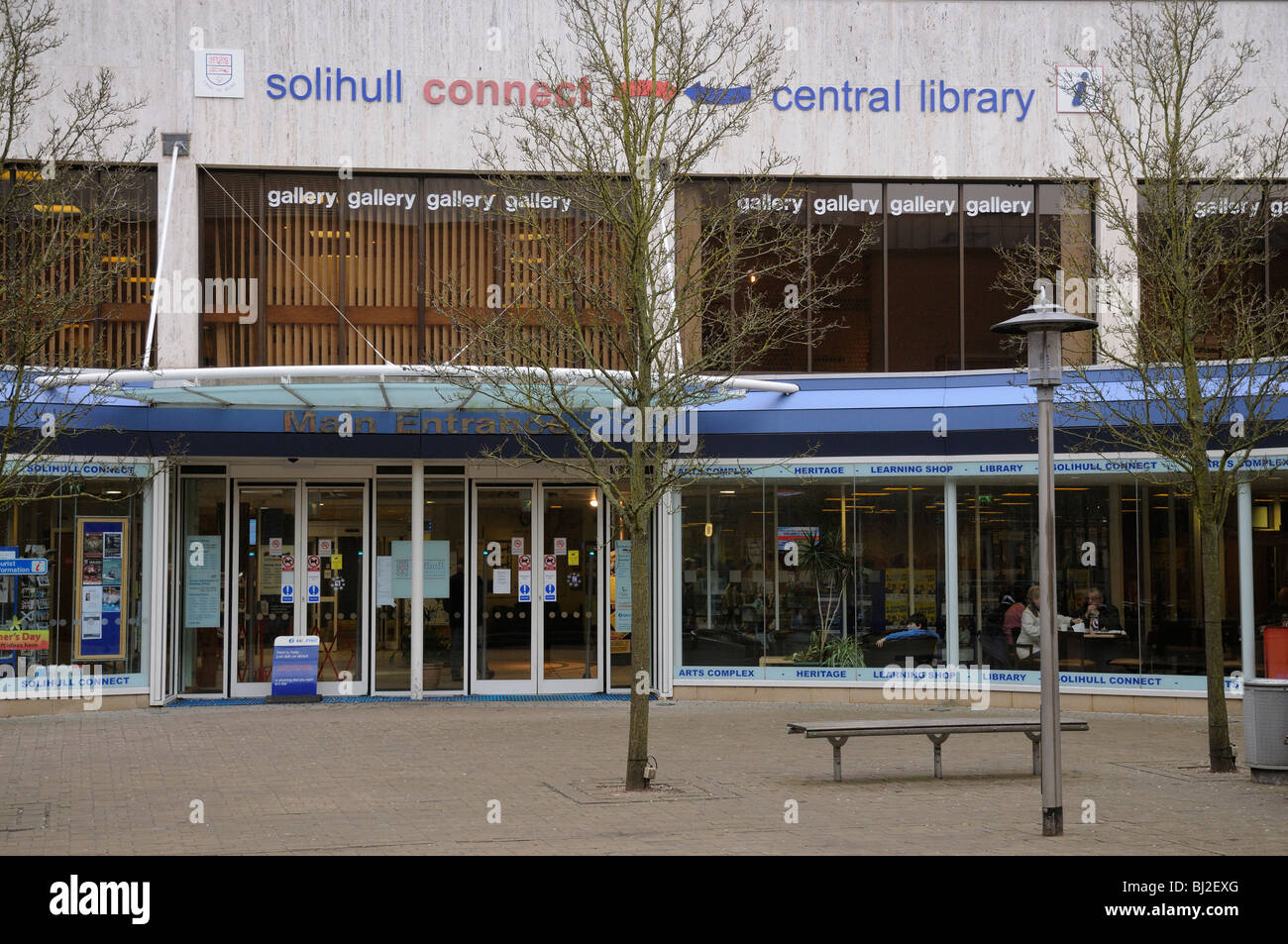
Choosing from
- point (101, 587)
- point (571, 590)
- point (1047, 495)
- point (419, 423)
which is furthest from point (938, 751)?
point (101, 587)

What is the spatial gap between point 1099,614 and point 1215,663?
541 centimetres

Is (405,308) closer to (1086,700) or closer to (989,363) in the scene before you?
(989,363)

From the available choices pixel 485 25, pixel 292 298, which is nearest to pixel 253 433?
pixel 292 298

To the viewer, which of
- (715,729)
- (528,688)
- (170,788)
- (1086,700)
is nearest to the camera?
(170,788)

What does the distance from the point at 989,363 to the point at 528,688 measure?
8.00 meters

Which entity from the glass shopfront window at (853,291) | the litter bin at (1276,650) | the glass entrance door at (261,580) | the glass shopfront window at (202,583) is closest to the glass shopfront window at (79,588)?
the glass shopfront window at (202,583)

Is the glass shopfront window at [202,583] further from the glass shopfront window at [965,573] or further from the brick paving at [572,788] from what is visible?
the glass shopfront window at [965,573]

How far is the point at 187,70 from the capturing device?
19.2m

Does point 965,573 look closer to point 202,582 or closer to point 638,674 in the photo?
point 638,674

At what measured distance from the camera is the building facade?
18.8 m

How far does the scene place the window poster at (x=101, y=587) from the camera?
18.4 m

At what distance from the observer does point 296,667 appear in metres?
19.1

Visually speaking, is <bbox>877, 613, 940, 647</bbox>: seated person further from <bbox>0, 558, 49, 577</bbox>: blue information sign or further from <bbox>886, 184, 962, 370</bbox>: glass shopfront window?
<bbox>0, 558, 49, 577</bbox>: blue information sign

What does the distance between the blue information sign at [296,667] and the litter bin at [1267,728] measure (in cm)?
1183
